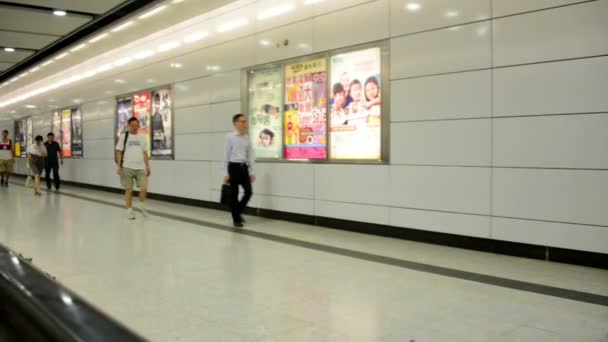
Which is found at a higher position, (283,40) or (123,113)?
(283,40)

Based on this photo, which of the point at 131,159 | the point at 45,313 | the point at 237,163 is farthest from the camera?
the point at 131,159

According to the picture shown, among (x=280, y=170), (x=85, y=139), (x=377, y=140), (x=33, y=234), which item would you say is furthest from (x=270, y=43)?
(x=85, y=139)

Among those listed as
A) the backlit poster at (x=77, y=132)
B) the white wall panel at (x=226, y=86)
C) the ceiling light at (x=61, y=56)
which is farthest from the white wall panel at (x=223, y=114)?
the backlit poster at (x=77, y=132)

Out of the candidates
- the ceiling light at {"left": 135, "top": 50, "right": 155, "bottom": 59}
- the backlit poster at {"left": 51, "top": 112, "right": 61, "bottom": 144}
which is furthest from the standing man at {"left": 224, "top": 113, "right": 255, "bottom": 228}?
the backlit poster at {"left": 51, "top": 112, "right": 61, "bottom": 144}

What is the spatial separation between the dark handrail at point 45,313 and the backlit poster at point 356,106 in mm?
5811

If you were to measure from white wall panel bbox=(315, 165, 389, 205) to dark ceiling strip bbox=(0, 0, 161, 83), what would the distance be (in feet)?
13.7

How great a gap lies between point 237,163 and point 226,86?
2361 millimetres

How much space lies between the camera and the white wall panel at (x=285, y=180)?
7.61 m

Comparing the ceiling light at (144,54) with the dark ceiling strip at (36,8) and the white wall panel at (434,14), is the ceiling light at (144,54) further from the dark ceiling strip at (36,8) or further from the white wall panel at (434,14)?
the white wall panel at (434,14)

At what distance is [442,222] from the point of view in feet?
19.2

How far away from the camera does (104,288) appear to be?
4.02 m

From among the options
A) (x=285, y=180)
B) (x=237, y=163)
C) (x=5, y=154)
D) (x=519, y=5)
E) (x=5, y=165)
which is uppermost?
(x=519, y=5)

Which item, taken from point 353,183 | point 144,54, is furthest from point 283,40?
point 144,54

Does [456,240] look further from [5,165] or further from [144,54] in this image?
[5,165]
